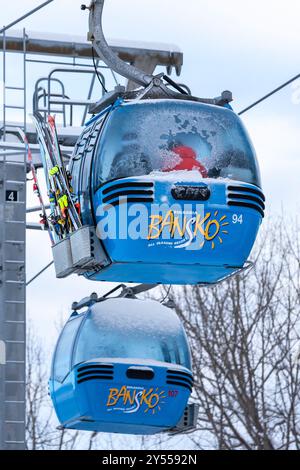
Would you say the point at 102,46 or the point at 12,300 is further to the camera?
the point at 12,300

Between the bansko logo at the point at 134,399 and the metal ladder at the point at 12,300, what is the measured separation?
4.38ft

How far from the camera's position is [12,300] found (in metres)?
15.3

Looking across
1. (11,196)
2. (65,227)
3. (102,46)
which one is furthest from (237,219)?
(11,196)

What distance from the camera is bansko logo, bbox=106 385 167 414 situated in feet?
44.7

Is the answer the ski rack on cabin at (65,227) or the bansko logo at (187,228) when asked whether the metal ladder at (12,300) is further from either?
the bansko logo at (187,228)

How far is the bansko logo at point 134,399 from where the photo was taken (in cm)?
1363

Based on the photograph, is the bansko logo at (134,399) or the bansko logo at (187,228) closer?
the bansko logo at (187,228)

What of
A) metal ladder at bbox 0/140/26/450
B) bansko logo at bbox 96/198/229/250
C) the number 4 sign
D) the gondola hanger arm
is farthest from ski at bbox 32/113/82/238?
the number 4 sign

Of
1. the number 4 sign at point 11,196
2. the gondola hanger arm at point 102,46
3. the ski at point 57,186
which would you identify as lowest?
the ski at point 57,186

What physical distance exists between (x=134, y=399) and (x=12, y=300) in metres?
1.87

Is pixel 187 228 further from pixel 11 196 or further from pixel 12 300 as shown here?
pixel 11 196

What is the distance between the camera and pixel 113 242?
11.9 metres

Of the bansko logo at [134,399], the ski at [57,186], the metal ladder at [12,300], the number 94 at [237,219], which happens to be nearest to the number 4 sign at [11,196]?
the metal ladder at [12,300]

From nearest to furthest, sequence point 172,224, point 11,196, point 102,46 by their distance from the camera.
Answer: point 172,224 < point 102,46 < point 11,196
